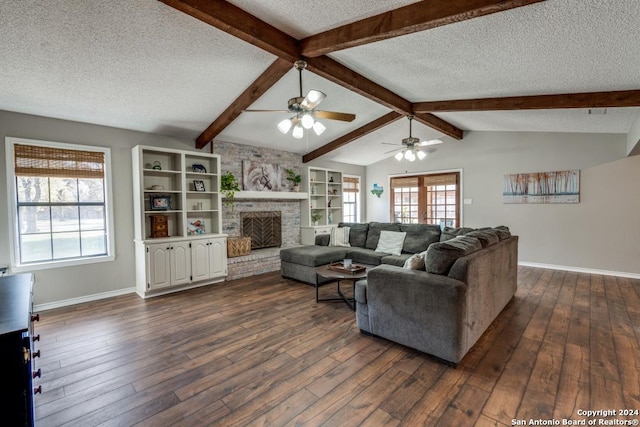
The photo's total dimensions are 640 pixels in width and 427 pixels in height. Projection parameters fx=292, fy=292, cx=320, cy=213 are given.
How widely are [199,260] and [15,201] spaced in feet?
7.91

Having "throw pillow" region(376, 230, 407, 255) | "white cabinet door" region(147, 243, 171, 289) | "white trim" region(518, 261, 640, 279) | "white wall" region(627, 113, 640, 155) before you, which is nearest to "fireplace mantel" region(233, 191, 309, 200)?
"white cabinet door" region(147, 243, 171, 289)

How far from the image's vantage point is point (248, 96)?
13.3ft

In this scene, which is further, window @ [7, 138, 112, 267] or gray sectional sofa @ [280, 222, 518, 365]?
window @ [7, 138, 112, 267]

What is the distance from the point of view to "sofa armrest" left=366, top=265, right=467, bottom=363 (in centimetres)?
246

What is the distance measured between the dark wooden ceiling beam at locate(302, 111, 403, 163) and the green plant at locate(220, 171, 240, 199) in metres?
2.31

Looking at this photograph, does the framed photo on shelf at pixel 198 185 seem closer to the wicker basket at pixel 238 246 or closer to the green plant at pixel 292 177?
the wicker basket at pixel 238 246

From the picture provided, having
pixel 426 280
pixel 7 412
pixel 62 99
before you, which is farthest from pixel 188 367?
pixel 62 99

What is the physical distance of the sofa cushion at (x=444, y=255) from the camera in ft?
8.53

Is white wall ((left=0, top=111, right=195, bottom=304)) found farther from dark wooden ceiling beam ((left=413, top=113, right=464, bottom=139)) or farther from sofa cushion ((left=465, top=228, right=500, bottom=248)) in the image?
sofa cushion ((left=465, top=228, right=500, bottom=248))

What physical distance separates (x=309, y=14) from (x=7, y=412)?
3.23 metres

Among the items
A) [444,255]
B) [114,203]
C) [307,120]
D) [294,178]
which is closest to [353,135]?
[294,178]

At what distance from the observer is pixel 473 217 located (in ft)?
23.0

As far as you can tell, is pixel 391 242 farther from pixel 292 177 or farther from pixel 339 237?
pixel 292 177

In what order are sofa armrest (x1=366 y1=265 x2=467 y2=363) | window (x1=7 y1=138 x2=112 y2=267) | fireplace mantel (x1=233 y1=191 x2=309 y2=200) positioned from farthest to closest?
fireplace mantel (x1=233 y1=191 x2=309 y2=200) → window (x1=7 y1=138 x2=112 y2=267) → sofa armrest (x1=366 y1=265 x2=467 y2=363)
